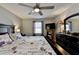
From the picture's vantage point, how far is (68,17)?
1610 mm

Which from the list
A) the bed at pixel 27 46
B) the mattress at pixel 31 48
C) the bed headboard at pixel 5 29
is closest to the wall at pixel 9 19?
the bed headboard at pixel 5 29

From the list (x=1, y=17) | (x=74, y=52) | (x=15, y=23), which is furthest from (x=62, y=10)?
(x=1, y=17)

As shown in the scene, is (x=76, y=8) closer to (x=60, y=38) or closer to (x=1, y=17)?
(x=60, y=38)

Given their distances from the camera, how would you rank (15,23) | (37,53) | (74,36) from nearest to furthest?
(37,53), (74,36), (15,23)

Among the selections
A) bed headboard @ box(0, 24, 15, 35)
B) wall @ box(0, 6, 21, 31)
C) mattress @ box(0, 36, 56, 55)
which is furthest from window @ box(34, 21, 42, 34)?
bed headboard @ box(0, 24, 15, 35)

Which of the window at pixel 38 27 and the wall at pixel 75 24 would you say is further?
the window at pixel 38 27

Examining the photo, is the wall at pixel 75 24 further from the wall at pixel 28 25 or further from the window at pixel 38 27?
the window at pixel 38 27

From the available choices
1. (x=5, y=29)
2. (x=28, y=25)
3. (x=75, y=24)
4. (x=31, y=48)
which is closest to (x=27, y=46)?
(x=31, y=48)

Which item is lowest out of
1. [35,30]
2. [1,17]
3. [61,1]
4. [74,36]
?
[74,36]

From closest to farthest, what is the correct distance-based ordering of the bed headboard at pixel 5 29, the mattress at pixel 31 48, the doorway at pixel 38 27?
1. the mattress at pixel 31 48
2. the doorway at pixel 38 27
3. the bed headboard at pixel 5 29

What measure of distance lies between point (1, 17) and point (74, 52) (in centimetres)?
167

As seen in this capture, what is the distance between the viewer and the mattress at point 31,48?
1.47 meters

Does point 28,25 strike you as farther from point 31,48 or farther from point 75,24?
point 75,24

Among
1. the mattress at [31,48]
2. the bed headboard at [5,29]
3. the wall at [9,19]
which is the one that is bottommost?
the mattress at [31,48]
